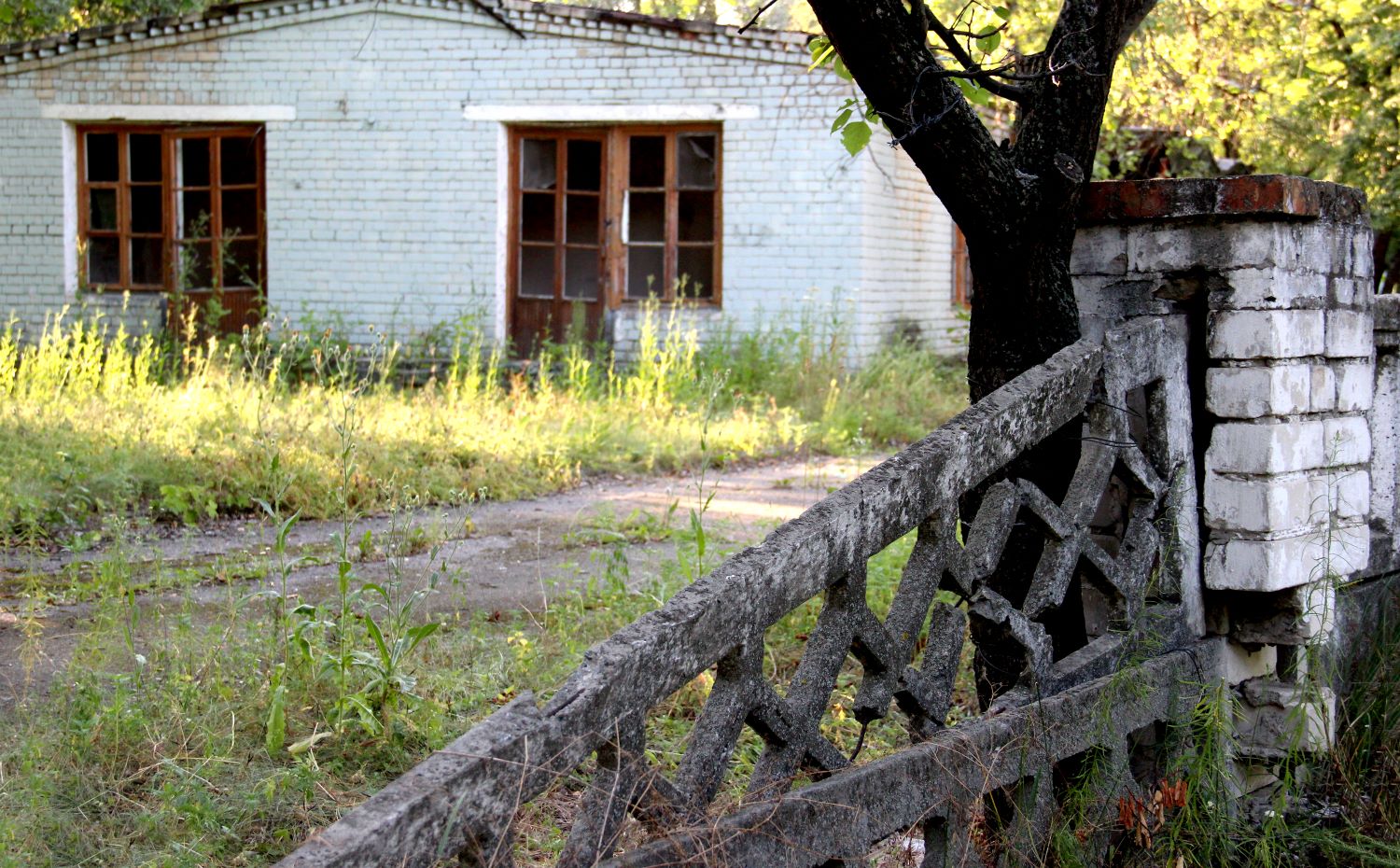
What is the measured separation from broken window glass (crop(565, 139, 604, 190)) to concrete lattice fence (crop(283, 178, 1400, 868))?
8935 millimetres

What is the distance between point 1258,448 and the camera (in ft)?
11.4

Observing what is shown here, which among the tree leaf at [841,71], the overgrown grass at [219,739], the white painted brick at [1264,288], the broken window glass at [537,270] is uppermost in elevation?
the tree leaf at [841,71]

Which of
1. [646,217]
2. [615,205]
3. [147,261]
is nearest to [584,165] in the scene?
[615,205]

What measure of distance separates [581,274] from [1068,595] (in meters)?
9.30

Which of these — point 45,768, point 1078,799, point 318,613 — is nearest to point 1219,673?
point 1078,799

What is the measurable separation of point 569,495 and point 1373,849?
15.8 feet

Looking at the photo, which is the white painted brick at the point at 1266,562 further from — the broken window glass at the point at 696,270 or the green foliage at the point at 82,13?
the green foliage at the point at 82,13

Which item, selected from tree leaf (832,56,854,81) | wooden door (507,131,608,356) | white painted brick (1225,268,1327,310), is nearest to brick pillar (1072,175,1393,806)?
white painted brick (1225,268,1327,310)

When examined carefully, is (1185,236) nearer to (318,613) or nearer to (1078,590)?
(1078,590)

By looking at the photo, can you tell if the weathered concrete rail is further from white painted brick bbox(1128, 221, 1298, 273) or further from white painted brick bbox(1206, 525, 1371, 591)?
white painted brick bbox(1128, 221, 1298, 273)

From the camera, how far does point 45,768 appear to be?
3.16 m

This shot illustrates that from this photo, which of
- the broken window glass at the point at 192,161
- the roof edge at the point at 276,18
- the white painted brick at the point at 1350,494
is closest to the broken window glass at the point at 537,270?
the roof edge at the point at 276,18

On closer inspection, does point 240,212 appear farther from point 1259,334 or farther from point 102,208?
point 1259,334

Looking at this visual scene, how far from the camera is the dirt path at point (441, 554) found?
14.6ft
